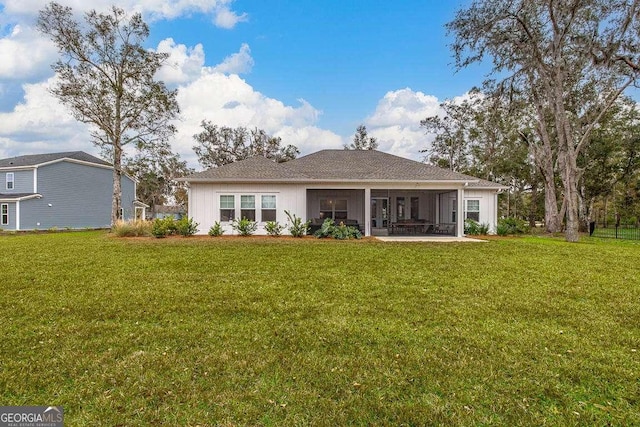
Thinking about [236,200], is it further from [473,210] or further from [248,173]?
[473,210]

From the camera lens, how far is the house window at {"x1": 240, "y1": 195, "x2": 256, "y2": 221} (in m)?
15.1

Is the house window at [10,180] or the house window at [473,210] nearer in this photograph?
the house window at [473,210]

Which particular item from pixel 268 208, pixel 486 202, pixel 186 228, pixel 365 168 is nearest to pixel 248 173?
pixel 268 208

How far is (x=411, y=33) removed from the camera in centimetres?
1588

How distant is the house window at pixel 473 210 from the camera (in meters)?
17.0

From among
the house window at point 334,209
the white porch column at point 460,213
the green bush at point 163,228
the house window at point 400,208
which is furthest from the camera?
the house window at point 400,208

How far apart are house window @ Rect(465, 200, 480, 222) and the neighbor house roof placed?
3.30 feet

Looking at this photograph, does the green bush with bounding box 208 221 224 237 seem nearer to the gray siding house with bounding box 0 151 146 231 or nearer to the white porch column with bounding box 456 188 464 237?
the white porch column with bounding box 456 188 464 237

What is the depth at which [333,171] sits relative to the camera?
1606 cm

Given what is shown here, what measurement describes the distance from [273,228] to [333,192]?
487 cm

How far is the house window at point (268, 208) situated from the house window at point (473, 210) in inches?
401

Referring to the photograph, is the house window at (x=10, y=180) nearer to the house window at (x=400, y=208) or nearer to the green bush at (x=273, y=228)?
the green bush at (x=273, y=228)

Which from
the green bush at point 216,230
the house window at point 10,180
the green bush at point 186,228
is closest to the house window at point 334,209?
the green bush at point 216,230

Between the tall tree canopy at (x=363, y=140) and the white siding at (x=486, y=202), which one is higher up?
the tall tree canopy at (x=363, y=140)
